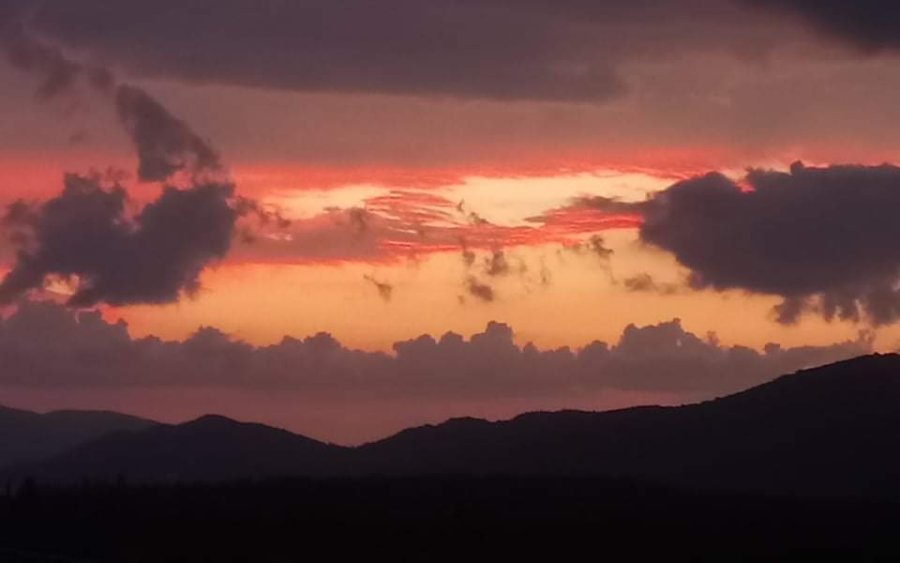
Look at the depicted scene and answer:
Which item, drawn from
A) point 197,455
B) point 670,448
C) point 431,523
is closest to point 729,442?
point 670,448

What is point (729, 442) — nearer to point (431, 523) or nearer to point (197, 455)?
point (431, 523)

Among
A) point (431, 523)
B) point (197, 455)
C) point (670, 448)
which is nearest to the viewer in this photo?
point (431, 523)

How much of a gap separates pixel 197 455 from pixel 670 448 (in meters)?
58.1

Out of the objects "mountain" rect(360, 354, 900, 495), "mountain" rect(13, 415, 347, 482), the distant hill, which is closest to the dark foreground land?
"mountain" rect(360, 354, 900, 495)

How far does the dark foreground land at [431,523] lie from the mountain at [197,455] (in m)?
54.1

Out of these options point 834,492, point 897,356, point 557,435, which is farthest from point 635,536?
point 557,435

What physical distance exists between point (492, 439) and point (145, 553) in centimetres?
8056

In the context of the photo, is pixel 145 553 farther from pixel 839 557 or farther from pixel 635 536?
pixel 839 557

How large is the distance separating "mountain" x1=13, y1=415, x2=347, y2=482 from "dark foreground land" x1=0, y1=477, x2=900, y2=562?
178 ft

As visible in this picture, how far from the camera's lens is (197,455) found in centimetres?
15450

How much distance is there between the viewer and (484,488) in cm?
7781

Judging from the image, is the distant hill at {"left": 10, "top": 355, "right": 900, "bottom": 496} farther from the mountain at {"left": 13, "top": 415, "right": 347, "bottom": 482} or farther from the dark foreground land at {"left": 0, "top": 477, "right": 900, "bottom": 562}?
the dark foreground land at {"left": 0, "top": 477, "right": 900, "bottom": 562}

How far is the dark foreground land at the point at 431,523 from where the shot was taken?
53.1m

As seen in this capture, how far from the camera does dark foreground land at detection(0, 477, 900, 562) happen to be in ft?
174
